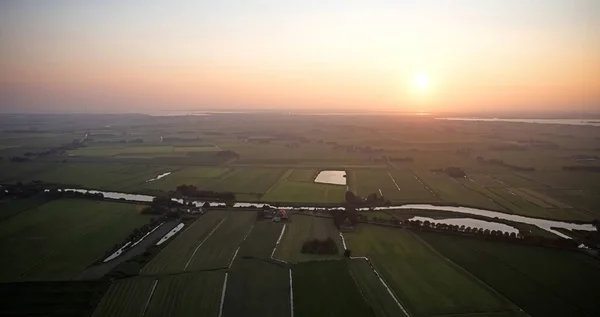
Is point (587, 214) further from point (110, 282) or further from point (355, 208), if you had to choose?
point (110, 282)

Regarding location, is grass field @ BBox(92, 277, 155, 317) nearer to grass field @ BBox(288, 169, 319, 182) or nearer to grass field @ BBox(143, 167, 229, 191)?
grass field @ BBox(143, 167, 229, 191)

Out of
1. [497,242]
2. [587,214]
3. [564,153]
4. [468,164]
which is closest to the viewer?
[497,242]

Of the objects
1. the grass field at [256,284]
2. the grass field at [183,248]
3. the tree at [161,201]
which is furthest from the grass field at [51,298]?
the tree at [161,201]

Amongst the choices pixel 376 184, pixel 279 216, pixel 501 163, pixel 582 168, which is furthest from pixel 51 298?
pixel 582 168

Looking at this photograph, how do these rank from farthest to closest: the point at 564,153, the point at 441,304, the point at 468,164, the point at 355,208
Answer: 1. the point at 564,153
2. the point at 468,164
3. the point at 355,208
4. the point at 441,304

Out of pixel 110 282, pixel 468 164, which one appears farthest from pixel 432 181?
pixel 110 282

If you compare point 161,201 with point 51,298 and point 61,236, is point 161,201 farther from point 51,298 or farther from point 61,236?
point 51,298

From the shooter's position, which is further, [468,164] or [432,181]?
[468,164]
